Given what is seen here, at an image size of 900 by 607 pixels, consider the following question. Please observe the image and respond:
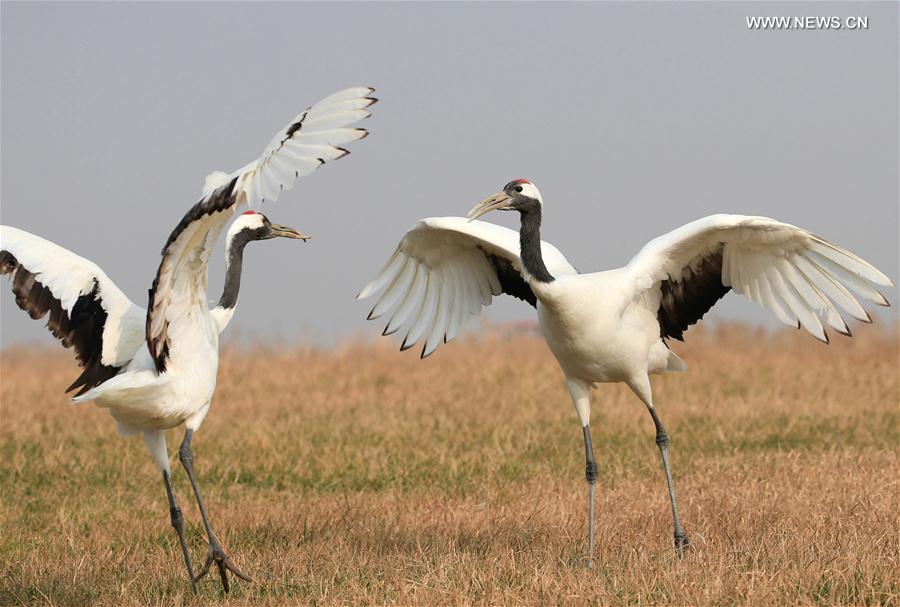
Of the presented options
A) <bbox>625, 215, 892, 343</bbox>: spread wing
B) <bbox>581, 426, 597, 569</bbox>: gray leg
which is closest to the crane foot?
<bbox>581, 426, 597, 569</bbox>: gray leg

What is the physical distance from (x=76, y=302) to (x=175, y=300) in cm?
82

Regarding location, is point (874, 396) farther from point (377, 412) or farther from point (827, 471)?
point (377, 412)

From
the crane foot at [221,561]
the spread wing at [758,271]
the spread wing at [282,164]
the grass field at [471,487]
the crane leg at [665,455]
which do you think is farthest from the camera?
the crane leg at [665,455]

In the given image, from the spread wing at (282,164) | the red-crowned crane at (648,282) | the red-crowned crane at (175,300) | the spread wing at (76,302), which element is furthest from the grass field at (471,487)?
the spread wing at (282,164)

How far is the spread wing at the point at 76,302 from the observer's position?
19.0ft

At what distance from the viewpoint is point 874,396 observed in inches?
441

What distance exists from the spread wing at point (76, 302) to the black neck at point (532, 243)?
1.98 m

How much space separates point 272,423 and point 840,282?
19.4 feet

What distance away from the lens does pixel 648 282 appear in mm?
6051

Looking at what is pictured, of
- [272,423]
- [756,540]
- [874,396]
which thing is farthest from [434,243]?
[874,396]

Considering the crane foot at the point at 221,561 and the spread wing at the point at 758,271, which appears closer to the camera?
the crane foot at the point at 221,561

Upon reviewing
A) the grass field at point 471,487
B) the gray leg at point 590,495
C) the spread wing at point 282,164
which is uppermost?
the spread wing at point 282,164

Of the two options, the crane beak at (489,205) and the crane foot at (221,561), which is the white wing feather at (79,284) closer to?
the crane foot at (221,561)

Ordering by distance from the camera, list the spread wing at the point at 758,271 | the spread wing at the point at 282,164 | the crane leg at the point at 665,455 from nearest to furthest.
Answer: the spread wing at the point at 282,164
the spread wing at the point at 758,271
the crane leg at the point at 665,455
